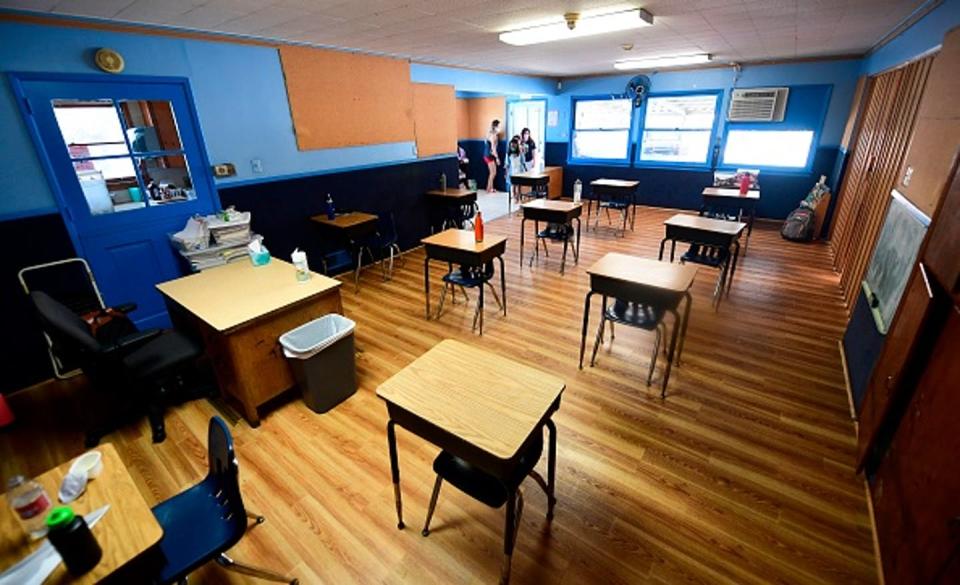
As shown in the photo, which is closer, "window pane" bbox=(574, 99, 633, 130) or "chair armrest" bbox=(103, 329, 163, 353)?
"chair armrest" bbox=(103, 329, 163, 353)

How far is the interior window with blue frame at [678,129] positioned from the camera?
25.4ft

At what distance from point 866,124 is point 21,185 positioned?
8.66 m

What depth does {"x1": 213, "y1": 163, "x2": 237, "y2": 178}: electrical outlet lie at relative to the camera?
3.95 meters

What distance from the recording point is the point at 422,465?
7.67 ft

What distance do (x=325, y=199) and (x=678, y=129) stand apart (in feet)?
22.7

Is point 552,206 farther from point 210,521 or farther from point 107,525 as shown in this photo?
point 107,525

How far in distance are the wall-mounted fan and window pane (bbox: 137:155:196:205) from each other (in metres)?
7.84

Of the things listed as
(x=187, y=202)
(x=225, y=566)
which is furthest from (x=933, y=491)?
(x=187, y=202)

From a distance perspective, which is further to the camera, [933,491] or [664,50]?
[664,50]

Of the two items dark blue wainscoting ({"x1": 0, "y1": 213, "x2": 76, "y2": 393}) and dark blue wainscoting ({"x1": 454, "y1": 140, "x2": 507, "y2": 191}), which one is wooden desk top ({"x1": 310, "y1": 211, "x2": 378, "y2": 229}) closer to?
dark blue wainscoting ({"x1": 0, "y1": 213, "x2": 76, "y2": 393})

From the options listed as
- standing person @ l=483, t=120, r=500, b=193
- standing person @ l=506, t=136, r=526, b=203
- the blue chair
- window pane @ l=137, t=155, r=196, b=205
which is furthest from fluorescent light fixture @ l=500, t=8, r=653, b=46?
standing person @ l=483, t=120, r=500, b=193

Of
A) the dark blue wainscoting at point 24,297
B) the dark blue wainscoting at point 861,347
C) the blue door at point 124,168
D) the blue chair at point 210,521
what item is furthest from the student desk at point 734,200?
the dark blue wainscoting at point 24,297

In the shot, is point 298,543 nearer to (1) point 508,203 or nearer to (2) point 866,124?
(2) point 866,124

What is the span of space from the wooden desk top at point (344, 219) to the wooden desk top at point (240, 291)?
1486 mm
